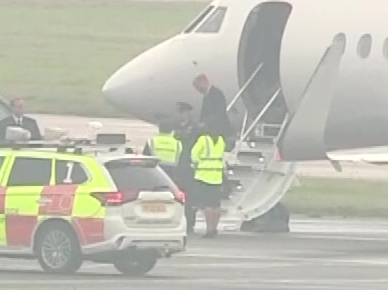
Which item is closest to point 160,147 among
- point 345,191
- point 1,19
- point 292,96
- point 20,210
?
point 292,96

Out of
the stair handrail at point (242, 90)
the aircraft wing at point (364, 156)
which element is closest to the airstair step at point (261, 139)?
the stair handrail at point (242, 90)

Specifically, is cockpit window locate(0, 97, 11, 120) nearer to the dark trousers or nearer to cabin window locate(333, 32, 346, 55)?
the dark trousers

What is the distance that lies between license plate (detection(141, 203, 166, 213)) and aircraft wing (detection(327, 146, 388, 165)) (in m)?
5.16

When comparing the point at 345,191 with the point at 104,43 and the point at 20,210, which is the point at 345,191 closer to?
the point at 20,210

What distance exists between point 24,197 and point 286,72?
7904mm

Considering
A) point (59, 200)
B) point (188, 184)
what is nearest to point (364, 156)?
point (188, 184)

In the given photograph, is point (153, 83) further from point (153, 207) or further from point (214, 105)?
point (153, 207)

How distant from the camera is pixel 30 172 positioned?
21.7 meters

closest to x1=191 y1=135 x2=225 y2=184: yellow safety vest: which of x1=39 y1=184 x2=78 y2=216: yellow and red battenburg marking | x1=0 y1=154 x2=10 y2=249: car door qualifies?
x1=0 y1=154 x2=10 y2=249: car door

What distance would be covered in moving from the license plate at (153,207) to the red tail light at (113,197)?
17cm

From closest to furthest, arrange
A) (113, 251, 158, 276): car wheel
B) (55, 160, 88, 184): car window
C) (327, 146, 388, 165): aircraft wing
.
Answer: (55, 160, 88, 184): car window, (113, 251, 158, 276): car wheel, (327, 146, 388, 165): aircraft wing

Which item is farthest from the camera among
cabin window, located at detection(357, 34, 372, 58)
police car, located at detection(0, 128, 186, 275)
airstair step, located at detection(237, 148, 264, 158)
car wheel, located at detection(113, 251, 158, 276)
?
airstair step, located at detection(237, 148, 264, 158)

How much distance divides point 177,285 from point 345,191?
47.3 feet

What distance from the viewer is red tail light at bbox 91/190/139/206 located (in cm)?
2109
